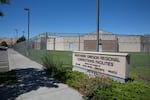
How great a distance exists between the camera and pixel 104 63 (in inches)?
295

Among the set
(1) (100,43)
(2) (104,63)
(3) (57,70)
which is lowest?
(3) (57,70)

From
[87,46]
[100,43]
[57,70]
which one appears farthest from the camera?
[87,46]

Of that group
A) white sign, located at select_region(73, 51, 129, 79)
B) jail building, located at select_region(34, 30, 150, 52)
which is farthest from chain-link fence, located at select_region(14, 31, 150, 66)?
white sign, located at select_region(73, 51, 129, 79)

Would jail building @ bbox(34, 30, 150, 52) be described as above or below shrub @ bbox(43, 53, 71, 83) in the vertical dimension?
above

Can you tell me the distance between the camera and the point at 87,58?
28.7ft

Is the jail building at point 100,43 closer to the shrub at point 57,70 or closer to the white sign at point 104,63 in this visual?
the white sign at point 104,63

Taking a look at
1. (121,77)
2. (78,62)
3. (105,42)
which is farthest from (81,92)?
(105,42)

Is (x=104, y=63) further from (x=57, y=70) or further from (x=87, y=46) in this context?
(x=87, y=46)

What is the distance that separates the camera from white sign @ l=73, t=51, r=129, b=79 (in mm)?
6496

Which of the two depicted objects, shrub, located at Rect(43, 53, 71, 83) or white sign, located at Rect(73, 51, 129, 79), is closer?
white sign, located at Rect(73, 51, 129, 79)

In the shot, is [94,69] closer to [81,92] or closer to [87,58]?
[87,58]

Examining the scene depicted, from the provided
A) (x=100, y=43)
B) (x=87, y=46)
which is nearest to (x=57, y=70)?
(x=100, y=43)

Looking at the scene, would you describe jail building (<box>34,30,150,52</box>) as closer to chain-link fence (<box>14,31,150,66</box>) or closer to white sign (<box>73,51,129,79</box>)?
chain-link fence (<box>14,31,150,66</box>)

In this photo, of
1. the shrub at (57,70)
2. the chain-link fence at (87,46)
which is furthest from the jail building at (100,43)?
the shrub at (57,70)
